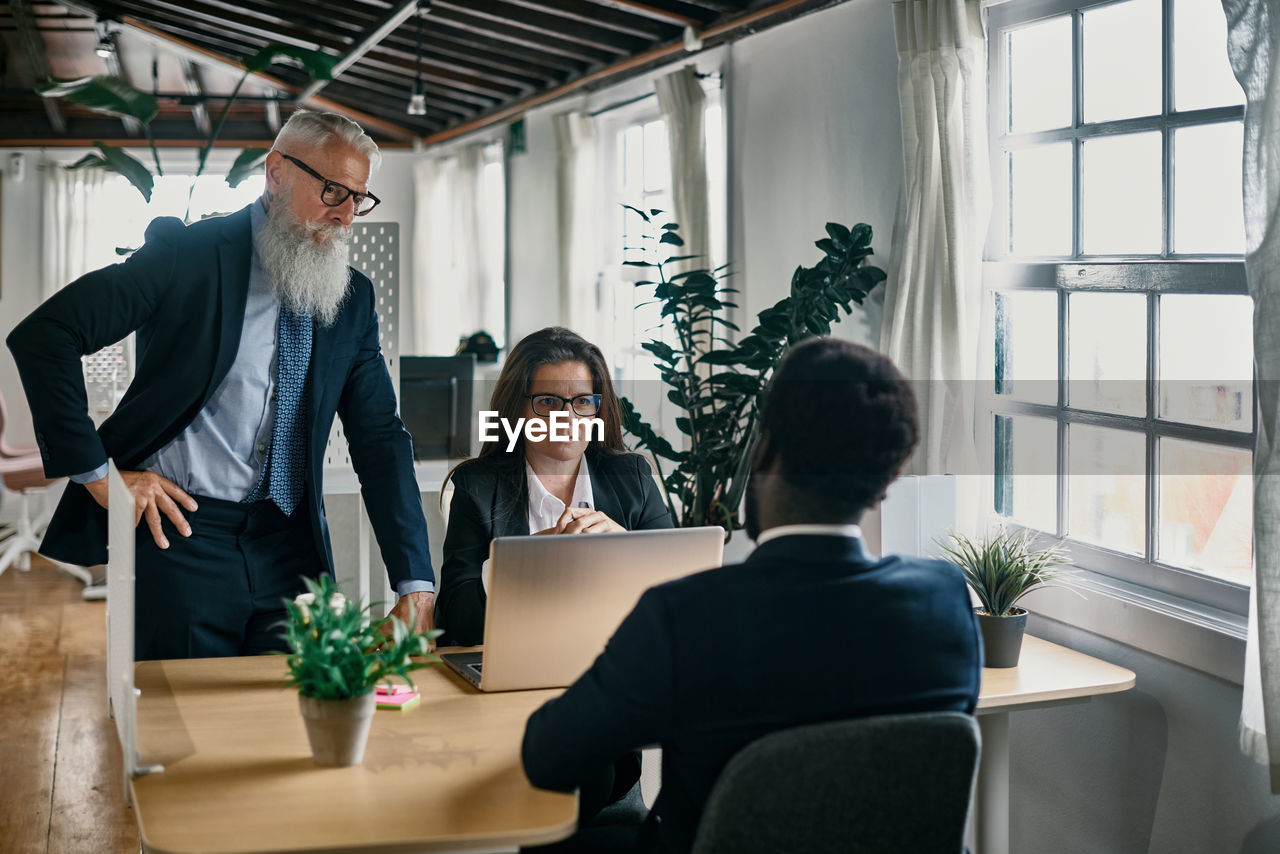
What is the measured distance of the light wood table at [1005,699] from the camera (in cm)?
209

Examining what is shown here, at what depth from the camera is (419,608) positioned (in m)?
2.24

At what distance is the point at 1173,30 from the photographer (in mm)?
2699

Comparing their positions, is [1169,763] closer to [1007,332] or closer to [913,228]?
[1007,332]

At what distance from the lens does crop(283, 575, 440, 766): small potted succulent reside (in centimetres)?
157

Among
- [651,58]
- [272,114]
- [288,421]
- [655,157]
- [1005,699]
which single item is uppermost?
[272,114]

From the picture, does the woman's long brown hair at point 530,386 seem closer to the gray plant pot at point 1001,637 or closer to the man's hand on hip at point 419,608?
the man's hand on hip at point 419,608

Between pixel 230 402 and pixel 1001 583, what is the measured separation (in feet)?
4.76

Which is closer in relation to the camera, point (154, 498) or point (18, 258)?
point (154, 498)

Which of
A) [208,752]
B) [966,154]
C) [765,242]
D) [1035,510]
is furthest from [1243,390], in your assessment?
[765,242]

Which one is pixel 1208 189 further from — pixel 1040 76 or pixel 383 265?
pixel 383 265

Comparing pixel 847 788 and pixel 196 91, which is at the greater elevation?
pixel 196 91

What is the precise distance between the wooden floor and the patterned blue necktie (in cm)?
162

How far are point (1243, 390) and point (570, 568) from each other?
154 centimetres

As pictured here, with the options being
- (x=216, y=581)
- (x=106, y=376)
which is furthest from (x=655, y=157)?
(x=216, y=581)
